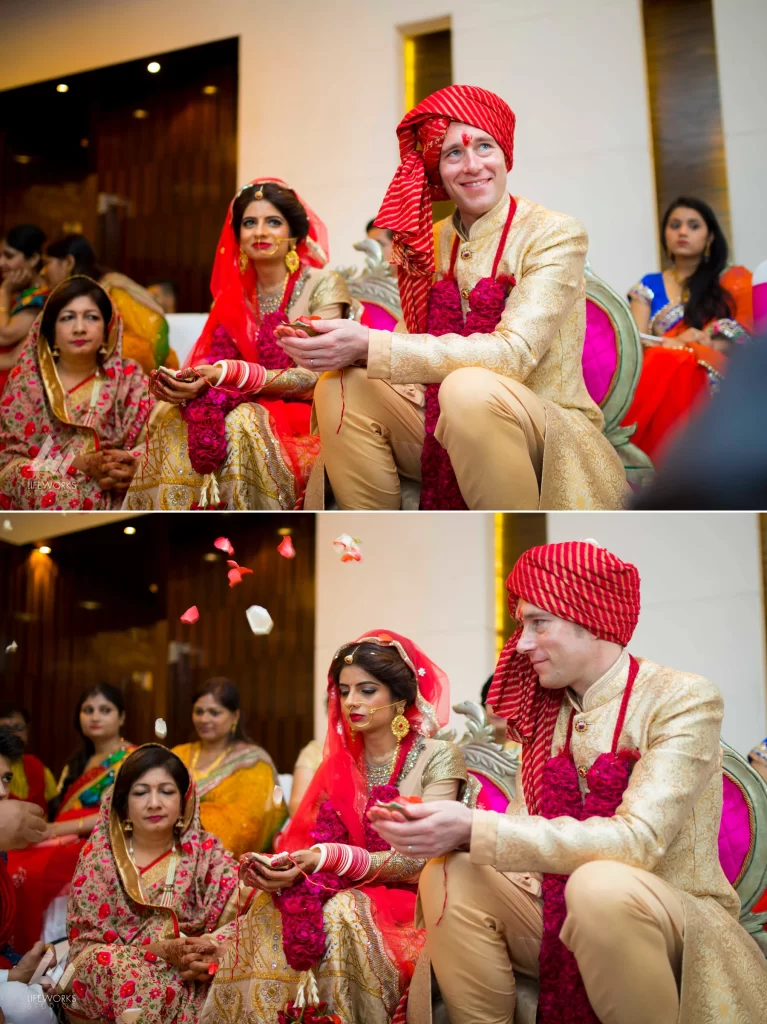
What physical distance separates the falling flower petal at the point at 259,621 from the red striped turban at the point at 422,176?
70.2 inches

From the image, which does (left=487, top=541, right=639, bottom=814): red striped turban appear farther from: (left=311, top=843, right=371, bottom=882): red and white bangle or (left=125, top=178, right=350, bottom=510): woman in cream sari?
(left=125, top=178, right=350, bottom=510): woman in cream sari

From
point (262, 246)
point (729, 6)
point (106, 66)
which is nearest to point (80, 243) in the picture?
point (106, 66)

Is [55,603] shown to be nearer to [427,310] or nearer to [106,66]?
[427,310]

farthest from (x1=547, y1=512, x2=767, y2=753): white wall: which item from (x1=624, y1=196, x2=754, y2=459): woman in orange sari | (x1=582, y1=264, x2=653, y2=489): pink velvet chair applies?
(x1=582, y1=264, x2=653, y2=489): pink velvet chair

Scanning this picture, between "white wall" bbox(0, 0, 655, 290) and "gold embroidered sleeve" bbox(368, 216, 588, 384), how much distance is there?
241 centimetres

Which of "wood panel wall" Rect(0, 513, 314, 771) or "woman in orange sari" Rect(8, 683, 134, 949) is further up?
"wood panel wall" Rect(0, 513, 314, 771)

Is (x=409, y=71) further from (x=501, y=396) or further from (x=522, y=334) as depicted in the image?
(x=501, y=396)

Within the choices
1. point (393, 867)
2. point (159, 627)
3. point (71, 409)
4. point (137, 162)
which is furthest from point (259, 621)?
point (137, 162)

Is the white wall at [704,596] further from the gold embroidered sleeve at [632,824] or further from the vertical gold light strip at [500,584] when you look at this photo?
the gold embroidered sleeve at [632,824]

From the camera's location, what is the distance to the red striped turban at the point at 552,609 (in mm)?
2391

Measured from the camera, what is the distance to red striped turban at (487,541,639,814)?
2.39 meters

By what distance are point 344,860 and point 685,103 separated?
12.6 ft

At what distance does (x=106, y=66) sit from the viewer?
6.59 metres

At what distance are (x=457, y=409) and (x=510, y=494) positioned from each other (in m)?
0.24
